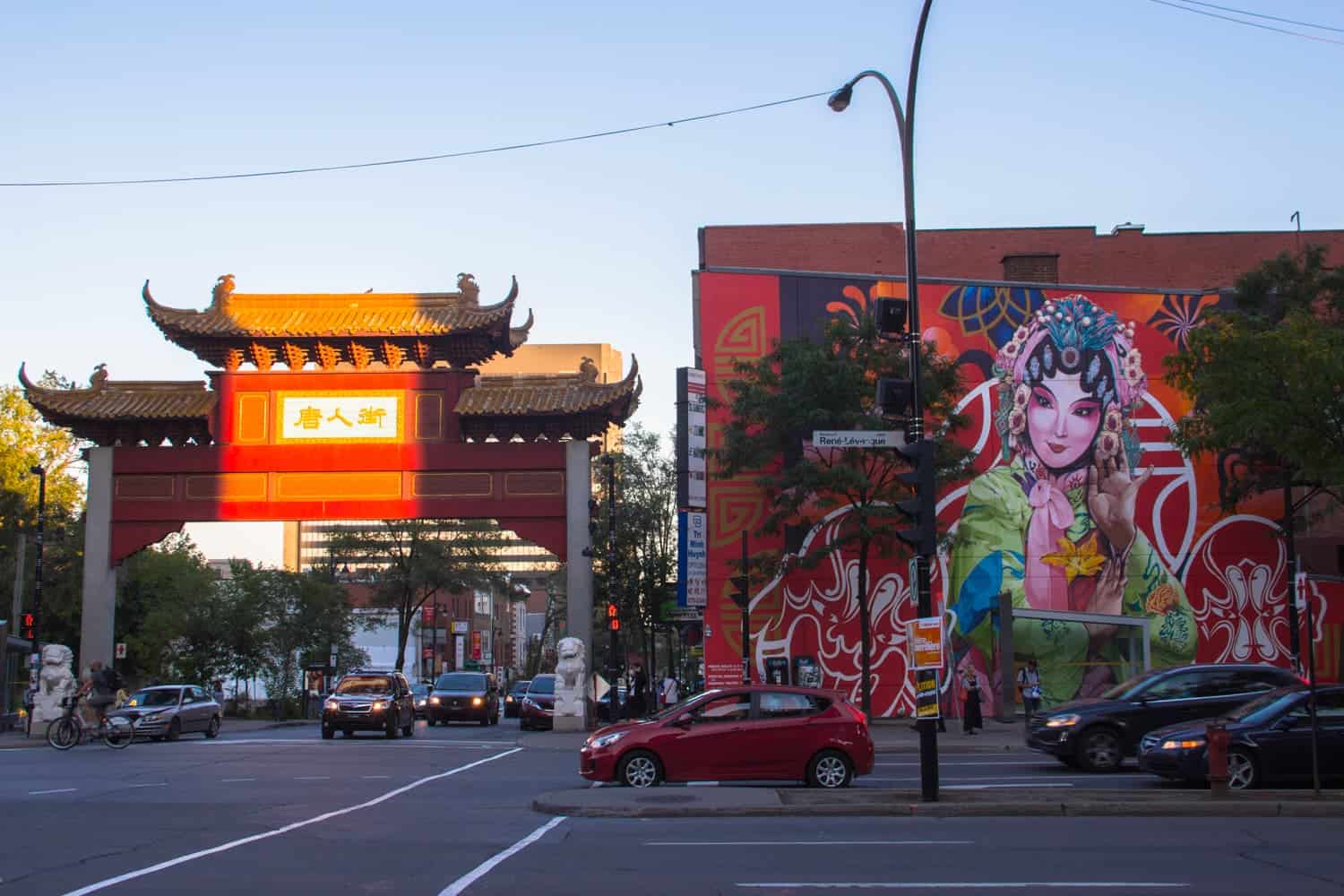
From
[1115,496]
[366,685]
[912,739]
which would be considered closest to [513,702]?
[366,685]

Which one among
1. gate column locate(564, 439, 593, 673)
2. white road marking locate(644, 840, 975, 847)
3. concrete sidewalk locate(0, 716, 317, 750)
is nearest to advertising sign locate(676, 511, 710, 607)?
gate column locate(564, 439, 593, 673)

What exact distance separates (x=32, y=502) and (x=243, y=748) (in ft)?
106

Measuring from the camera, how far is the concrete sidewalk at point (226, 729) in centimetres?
3047

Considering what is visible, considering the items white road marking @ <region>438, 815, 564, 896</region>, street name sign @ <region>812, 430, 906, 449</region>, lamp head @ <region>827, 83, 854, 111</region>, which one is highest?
lamp head @ <region>827, 83, 854, 111</region>

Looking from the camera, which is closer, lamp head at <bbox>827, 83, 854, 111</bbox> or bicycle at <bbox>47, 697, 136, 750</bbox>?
lamp head at <bbox>827, 83, 854, 111</bbox>

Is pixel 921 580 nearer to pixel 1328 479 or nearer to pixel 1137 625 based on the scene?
pixel 1328 479

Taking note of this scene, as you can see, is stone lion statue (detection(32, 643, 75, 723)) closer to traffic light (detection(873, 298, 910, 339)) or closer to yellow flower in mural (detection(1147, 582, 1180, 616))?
traffic light (detection(873, 298, 910, 339))

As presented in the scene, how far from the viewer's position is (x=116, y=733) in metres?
29.2

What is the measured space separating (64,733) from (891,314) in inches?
839

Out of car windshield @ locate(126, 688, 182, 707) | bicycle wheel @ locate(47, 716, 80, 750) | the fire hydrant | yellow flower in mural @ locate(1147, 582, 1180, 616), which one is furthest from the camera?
yellow flower in mural @ locate(1147, 582, 1180, 616)

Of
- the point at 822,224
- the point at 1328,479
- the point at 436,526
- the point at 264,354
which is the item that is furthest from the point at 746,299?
the point at 436,526

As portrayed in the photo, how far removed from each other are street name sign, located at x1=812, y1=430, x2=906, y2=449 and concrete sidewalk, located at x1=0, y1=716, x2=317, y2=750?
21.6m

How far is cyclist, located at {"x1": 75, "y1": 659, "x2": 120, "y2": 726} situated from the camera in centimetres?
2995

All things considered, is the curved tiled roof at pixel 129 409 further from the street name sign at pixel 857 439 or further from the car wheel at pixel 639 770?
the street name sign at pixel 857 439
